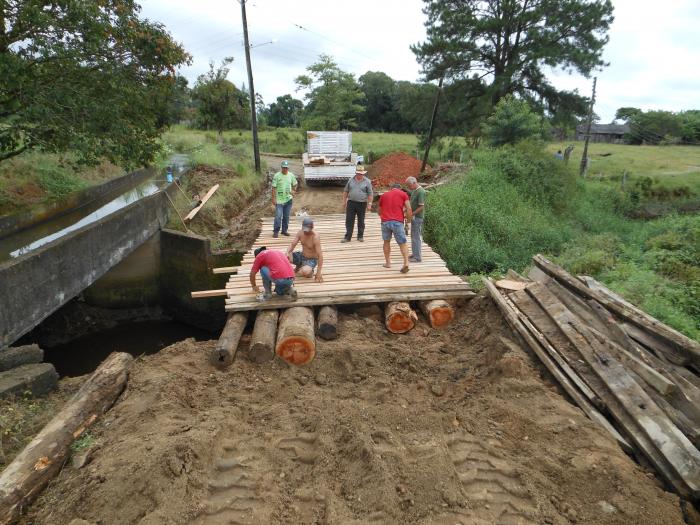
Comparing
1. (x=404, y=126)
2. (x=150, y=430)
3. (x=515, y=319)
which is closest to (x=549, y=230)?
(x=515, y=319)

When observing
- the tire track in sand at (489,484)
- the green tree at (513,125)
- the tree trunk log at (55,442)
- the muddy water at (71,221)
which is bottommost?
the tree trunk log at (55,442)

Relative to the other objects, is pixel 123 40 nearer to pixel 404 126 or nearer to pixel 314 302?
pixel 314 302

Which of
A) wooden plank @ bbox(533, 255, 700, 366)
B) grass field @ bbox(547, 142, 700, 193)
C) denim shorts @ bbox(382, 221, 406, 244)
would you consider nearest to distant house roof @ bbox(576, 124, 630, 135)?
grass field @ bbox(547, 142, 700, 193)

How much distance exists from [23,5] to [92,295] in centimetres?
685

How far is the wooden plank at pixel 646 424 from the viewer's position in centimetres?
343

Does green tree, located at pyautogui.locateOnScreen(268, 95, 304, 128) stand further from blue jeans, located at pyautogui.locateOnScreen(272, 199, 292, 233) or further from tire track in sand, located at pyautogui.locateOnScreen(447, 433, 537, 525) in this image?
tire track in sand, located at pyautogui.locateOnScreen(447, 433, 537, 525)

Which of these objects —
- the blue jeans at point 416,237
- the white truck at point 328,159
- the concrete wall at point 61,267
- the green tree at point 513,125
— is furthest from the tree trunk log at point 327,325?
the green tree at point 513,125

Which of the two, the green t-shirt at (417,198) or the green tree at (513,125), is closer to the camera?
the green t-shirt at (417,198)

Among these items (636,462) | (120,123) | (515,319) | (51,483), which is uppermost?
(120,123)

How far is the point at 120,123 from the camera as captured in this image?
6977mm

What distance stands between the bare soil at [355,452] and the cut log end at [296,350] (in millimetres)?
137

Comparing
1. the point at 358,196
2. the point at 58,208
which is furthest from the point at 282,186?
the point at 58,208

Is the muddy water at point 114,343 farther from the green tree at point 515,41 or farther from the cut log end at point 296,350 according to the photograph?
the green tree at point 515,41

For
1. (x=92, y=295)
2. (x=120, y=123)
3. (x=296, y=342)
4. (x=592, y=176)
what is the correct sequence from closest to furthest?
(x=296, y=342)
(x=120, y=123)
(x=92, y=295)
(x=592, y=176)
